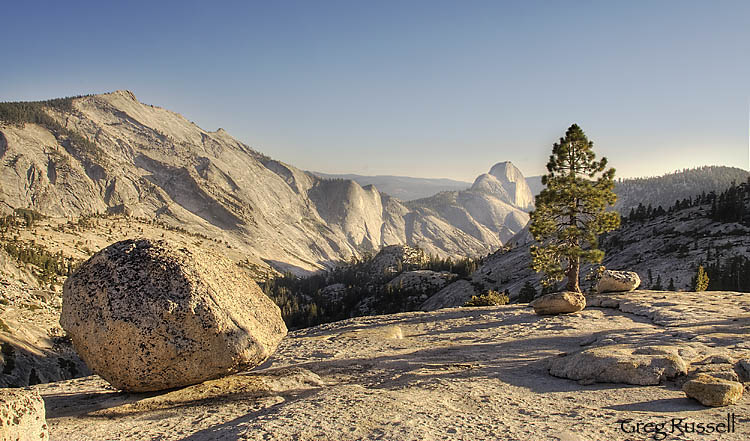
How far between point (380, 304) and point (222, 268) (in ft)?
395

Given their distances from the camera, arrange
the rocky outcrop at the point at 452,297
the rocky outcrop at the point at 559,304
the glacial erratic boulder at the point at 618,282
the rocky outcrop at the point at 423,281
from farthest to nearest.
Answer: the rocky outcrop at the point at 423,281
the rocky outcrop at the point at 452,297
the glacial erratic boulder at the point at 618,282
the rocky outcrop at the point at 559,304

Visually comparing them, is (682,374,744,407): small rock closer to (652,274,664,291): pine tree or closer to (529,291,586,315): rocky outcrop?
(529,291,586,315): rocky outcrop

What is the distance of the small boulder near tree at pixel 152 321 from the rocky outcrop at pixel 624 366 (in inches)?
407

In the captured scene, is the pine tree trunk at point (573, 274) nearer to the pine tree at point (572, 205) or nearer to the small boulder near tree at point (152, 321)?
the pine tree at point (572, 205)

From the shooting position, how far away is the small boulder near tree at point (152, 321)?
457 inches

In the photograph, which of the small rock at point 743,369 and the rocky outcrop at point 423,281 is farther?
the rocky outcrop at point 423,281

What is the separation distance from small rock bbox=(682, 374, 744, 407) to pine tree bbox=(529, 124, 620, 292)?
65.6 feet

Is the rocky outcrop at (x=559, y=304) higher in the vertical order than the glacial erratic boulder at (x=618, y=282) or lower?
lower

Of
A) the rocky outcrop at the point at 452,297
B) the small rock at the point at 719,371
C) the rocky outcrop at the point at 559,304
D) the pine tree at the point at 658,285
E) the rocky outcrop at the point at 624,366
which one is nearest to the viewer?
the small rock at the point at 719,371

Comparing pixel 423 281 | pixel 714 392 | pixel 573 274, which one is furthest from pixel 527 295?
pixel 714 392

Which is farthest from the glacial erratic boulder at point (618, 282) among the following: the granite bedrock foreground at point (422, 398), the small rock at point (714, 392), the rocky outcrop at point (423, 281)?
the rocky outcrop at point (423, 281)

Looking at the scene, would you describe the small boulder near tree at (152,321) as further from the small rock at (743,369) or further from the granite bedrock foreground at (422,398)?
the small rock at (743,369)

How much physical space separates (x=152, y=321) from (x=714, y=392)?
1461 cm

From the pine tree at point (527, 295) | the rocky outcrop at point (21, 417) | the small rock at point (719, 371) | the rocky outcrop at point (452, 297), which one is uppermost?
the rocky outcrop at point (21, 417)
